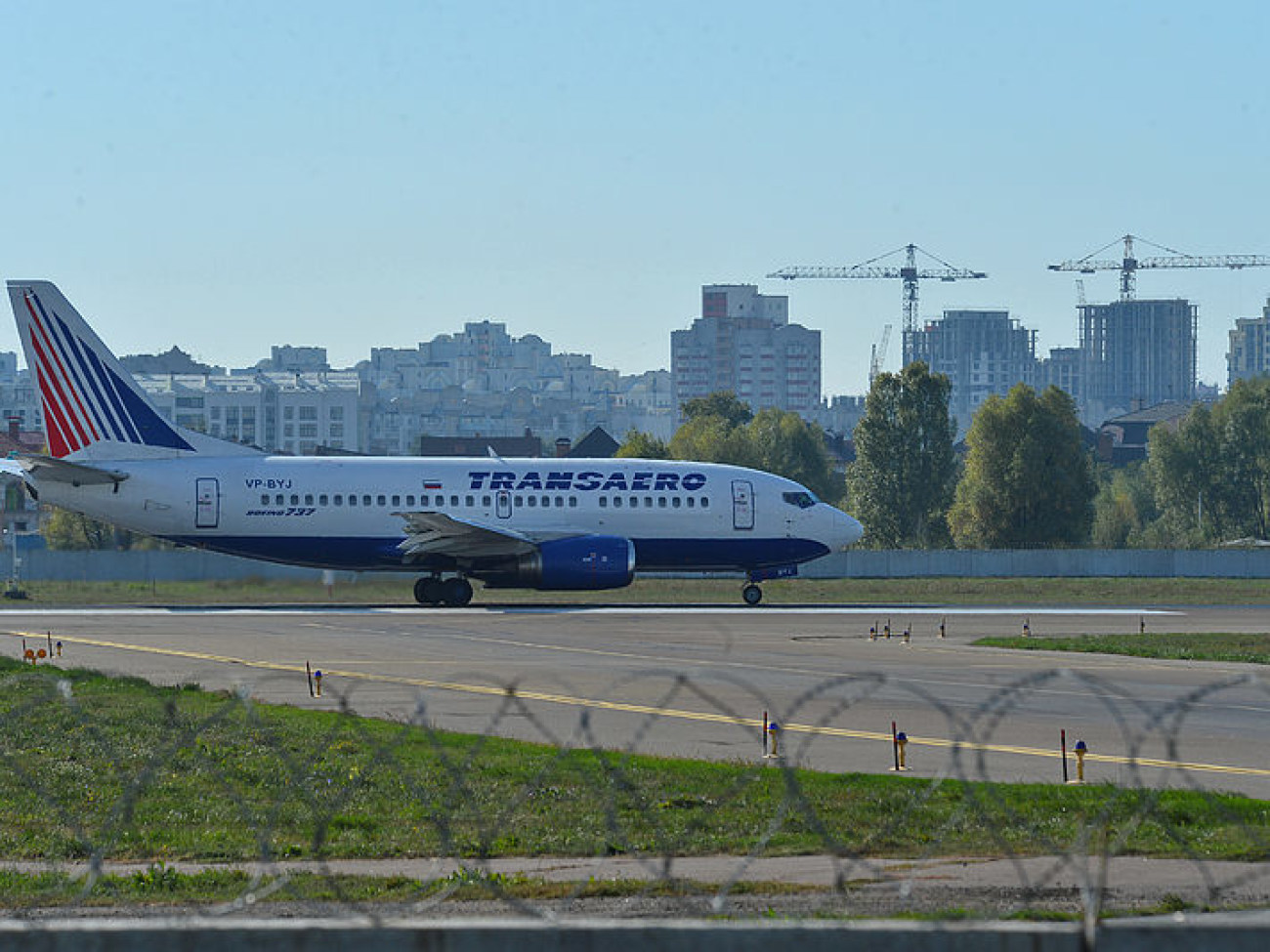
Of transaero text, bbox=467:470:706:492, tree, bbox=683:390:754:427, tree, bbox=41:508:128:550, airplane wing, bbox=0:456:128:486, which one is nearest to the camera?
airplane wing, bbox=0:456:128:486

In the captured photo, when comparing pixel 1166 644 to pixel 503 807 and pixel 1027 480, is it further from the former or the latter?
pixel 1027 480

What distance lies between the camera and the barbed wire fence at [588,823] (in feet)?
45.6

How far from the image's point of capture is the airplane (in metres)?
53.2

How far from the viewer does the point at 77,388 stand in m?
53.6

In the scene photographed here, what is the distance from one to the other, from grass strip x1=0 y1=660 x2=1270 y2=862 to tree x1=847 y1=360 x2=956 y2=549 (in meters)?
89.2

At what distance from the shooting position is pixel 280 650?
124 ft

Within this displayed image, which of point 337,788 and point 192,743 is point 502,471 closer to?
point 192,743

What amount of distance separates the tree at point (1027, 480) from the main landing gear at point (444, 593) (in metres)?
50.8

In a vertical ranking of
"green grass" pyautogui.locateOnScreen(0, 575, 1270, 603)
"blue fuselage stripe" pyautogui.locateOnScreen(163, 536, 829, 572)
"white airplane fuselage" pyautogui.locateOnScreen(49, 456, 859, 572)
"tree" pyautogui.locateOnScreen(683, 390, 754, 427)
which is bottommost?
"green grass" pyautogui.locateOnScreen(0, 575, 1270, 603)

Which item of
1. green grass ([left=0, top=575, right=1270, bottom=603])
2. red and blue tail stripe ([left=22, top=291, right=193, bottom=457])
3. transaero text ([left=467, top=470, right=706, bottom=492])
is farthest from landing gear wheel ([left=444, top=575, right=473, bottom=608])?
red and blue tail stripe ([left=22, top=291, right=193, bottom=457])

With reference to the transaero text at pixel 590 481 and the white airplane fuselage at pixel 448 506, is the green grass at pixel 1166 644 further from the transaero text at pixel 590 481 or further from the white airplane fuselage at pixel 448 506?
the transaero text at pixel 590 481

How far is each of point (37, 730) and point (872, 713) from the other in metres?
11.4

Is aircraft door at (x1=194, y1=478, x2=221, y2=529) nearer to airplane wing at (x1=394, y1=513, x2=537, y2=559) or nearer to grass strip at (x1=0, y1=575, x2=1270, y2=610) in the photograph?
grass strip at (x1=0, y1=575, x2=1270, y2=610)

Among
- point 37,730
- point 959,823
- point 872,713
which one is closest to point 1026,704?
point 872,713
